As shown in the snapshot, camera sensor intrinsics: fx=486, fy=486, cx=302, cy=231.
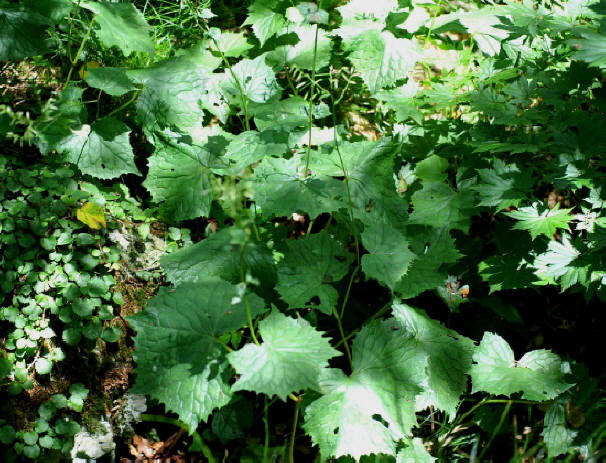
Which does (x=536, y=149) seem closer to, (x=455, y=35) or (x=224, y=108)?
(x=224, y=108)

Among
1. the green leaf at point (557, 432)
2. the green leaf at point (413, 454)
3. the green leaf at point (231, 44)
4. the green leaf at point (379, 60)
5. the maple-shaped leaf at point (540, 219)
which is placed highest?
the green leaf at point (231, 44)

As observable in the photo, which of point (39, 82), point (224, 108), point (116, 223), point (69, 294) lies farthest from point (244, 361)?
point (39, 82)

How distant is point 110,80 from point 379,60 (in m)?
1.41

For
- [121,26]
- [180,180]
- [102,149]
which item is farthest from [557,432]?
[121,26]

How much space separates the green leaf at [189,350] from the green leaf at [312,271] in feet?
0.87

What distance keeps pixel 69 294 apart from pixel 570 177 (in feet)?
6.77

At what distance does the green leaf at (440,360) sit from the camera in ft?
6.38

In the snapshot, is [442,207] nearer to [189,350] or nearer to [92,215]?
[189,350]

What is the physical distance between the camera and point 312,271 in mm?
1875

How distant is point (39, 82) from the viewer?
2.48 m

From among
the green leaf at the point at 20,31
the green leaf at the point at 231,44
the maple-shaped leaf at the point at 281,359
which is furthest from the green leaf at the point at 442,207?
the green leaf at the point at 20,31

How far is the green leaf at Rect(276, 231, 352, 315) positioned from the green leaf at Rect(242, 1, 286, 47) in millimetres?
1452

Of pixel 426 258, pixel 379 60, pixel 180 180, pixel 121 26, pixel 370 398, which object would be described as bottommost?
pixel 370 398

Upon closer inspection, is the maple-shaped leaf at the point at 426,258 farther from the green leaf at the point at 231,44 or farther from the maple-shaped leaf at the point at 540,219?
the green leaf at the point at 231,44
